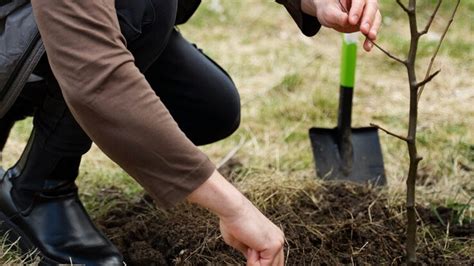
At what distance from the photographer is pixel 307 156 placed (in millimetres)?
2836

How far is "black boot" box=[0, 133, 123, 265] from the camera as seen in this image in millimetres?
1899

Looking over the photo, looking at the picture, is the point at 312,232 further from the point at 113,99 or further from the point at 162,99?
the point at 113,99

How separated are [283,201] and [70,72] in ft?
3.42

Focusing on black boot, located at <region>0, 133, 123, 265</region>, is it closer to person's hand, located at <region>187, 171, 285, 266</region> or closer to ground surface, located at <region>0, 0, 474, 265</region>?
ground surface, located at <region>0, 0, 474, 265</region>

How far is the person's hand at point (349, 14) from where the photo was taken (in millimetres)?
1672

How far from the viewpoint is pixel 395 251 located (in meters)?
1.99

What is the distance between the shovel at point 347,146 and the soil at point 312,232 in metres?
0.27

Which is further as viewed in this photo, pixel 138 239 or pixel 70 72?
pixel 138 239

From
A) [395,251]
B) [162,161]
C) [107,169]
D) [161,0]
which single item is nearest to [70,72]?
[162,161]

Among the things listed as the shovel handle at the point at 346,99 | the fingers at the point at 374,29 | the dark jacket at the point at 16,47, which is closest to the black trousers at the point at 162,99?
the dark jacket at the point at 16,47

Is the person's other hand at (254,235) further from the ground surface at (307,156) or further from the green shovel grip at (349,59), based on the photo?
the green shovel grip at (349,59)

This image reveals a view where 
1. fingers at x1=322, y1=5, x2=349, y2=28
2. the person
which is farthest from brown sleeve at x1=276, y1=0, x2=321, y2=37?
fingers at x1=322, y1=5, x2=349, y2=28

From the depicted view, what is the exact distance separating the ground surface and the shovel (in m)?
0.06

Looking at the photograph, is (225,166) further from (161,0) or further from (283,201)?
(161,0)
